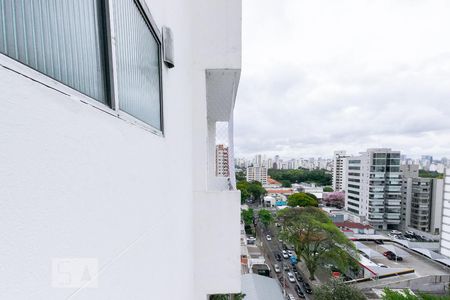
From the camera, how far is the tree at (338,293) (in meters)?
9.57

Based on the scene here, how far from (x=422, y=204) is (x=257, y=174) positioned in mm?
31352

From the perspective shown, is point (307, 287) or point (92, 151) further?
point (307, 287)

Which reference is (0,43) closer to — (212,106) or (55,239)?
(55,239)

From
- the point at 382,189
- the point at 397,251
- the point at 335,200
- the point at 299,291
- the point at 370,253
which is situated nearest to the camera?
the point at 299,291

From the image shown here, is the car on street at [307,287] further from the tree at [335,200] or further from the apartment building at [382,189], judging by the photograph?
the tree at [335,200]

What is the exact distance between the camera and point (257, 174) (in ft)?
171

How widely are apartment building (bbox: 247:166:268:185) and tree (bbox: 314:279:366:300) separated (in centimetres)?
4133

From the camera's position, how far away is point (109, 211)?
0.61 m

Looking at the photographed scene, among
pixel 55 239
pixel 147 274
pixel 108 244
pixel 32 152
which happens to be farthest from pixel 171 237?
pixel 32 152

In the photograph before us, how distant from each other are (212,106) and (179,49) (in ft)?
5.27

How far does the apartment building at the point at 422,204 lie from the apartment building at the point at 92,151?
31153 mm

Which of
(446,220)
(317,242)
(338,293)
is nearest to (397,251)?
(446,220)

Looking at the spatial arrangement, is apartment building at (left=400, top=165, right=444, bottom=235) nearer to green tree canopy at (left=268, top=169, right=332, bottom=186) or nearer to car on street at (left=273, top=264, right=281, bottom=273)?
car on street at (left=273, top=264, right=281, bottom=273)

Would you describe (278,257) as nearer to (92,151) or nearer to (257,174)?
(92,151)
